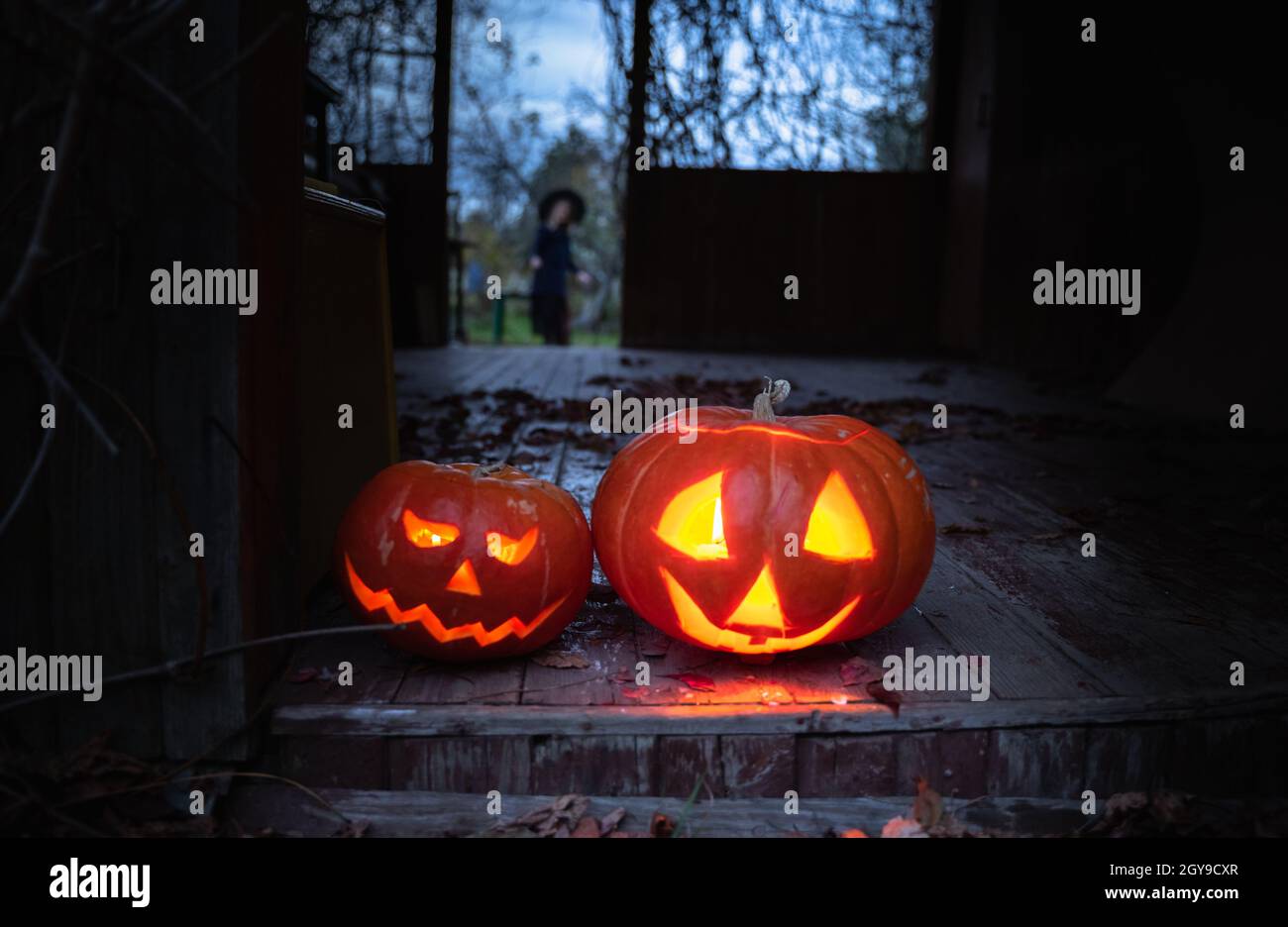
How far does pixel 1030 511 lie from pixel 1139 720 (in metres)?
1.45

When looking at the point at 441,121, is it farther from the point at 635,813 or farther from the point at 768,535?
the point at 635,813

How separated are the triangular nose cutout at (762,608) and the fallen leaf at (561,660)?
0.29 metres

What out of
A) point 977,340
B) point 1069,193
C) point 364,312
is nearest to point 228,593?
point 364,312

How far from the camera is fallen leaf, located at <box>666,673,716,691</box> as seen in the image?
1815mm

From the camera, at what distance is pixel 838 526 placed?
1861mm

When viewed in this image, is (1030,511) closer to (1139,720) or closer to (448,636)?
(1139,720)

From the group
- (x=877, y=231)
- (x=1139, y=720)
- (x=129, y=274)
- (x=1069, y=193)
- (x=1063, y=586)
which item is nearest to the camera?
(x=129, y=274)

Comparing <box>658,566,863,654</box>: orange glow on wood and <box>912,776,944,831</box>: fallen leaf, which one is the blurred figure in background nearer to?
<box>658,566,863,654</box>: orange glow on wood

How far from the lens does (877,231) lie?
29.1 ft

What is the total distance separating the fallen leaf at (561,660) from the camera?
191 cm

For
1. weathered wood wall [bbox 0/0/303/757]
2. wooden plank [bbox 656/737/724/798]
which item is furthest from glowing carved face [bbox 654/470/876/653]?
weathered wood wall [bbox 0/0/303/757]

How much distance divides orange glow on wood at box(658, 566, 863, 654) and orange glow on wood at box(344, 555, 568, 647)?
23 cm
